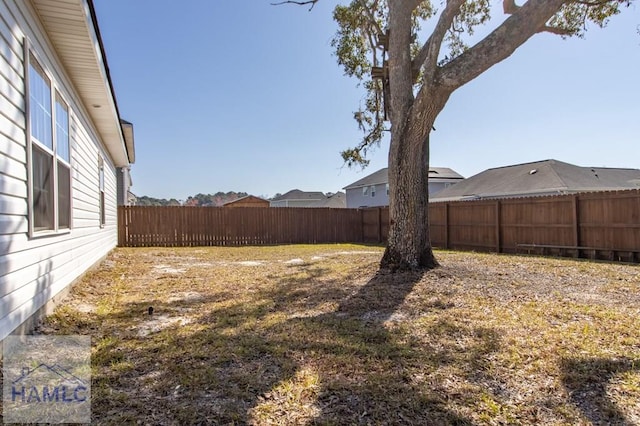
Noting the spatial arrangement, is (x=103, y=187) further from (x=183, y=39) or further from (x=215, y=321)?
(x=215, y=321)

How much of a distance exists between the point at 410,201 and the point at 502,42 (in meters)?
2.71

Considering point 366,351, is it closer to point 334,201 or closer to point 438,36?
point 438,36

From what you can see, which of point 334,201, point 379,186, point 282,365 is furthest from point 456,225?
point 334,201

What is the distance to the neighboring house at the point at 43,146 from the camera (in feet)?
9.31

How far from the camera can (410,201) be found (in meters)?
6.21

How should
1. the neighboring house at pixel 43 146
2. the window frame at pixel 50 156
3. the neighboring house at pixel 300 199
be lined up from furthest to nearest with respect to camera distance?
the neighboring house at pixel 300 199, the window frame at pixel 50 156, the neighboring house at pixel 43 146

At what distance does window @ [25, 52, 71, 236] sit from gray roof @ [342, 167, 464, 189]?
24974mm

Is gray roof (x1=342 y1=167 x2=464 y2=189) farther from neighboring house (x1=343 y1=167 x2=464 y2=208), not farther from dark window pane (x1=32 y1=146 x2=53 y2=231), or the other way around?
dark window pane (x1=32 y1=146 x2=53 y2=231)

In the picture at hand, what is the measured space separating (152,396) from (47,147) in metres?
3.10

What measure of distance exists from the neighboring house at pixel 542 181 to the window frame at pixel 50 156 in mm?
18080

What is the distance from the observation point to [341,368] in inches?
105

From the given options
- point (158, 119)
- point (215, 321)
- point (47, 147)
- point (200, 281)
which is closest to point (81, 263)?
point (200, 281)

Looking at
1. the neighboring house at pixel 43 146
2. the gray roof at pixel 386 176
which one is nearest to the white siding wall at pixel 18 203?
the neighboring house at pixel 43 146

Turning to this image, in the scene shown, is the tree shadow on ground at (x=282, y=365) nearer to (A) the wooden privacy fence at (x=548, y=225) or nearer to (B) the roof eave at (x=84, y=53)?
(B) the roof eave at (x=84, y=53)
